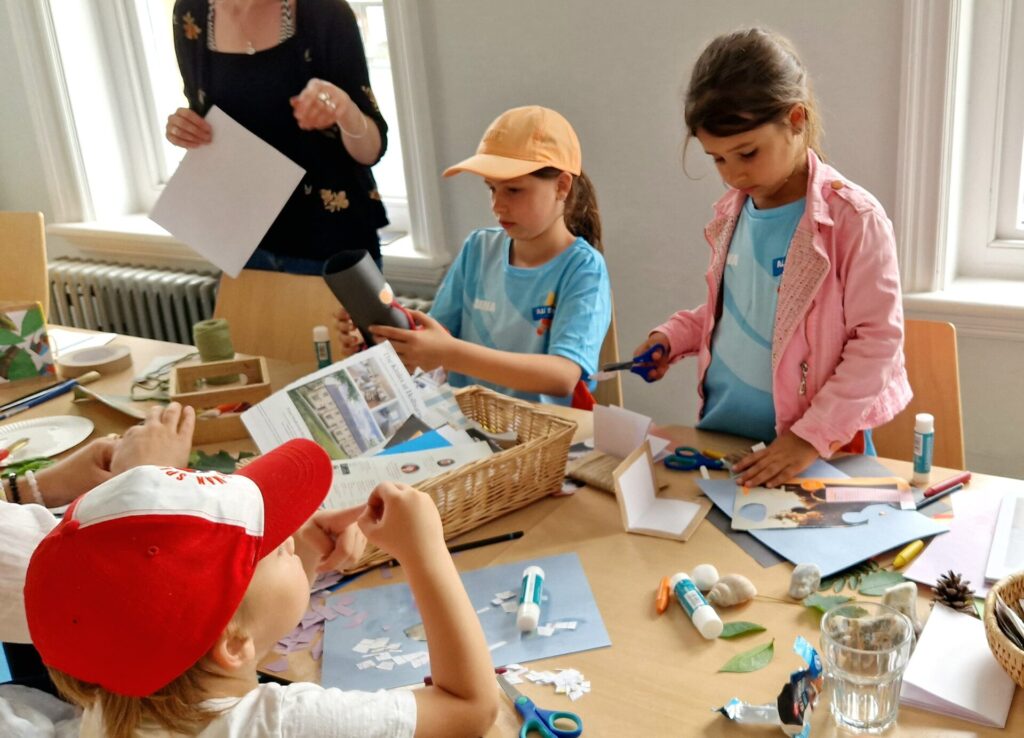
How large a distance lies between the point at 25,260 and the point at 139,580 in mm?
2198

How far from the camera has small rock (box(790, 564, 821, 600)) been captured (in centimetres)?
110

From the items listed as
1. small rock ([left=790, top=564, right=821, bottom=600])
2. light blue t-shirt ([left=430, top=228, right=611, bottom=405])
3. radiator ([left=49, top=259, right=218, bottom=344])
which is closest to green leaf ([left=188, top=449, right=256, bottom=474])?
light blue t-shirt ([left=430, top=228, right=611, bottom=405])

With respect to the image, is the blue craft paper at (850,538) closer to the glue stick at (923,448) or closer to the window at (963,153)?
the glue stick at (923,448)

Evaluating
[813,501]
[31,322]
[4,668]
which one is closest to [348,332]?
[31,322]

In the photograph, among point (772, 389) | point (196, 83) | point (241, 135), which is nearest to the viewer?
point (772, 389)

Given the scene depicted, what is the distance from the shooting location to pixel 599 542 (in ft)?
4.15

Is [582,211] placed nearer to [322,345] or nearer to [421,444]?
[322,345]

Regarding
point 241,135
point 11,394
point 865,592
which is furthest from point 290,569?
point 241,135

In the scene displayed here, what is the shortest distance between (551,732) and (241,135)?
1653 millimetres

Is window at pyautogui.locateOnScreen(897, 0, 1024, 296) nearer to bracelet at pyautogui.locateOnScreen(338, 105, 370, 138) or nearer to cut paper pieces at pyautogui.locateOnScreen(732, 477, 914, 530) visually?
cut paper pieces at pyautogui.locateOnScreen(732, 477, 914, 530)

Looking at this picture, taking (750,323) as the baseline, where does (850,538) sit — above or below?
below

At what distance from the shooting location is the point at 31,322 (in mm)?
1972

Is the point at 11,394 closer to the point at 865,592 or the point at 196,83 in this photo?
the point at 196,83

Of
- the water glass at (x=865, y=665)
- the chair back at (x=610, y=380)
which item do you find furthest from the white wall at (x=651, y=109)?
the water glass at (x=865, y=665)
